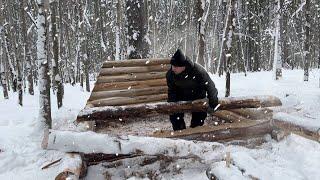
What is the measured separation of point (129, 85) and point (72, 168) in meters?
4.43

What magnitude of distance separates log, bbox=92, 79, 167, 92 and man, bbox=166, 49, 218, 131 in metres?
2.05

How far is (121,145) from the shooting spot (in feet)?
16.8

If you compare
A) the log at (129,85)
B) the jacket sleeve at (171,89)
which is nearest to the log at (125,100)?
the log at (129,85)

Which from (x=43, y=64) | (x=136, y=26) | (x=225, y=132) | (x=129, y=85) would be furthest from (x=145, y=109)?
(x=136, y=26)

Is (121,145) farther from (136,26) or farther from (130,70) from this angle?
(136,26)

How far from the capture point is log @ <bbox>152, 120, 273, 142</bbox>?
19.1 ft

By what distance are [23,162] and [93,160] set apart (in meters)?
1.09

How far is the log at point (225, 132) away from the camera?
582cm

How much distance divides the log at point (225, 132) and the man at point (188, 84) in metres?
0.81

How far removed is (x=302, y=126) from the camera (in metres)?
6.27

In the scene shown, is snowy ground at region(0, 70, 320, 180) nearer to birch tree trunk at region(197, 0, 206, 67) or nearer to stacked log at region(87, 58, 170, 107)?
stacked log at region(87, 58, 170, 107)

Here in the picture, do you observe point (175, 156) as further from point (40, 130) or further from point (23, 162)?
point (40, 130)

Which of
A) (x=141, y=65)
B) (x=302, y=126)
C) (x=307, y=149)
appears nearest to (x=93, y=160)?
(x=307, y=149)

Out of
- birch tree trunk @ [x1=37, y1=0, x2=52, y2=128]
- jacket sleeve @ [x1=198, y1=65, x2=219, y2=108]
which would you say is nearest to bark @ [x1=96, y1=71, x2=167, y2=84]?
birch tree trunk @ [x1=37, y1=0, x2=52, y2=128]
